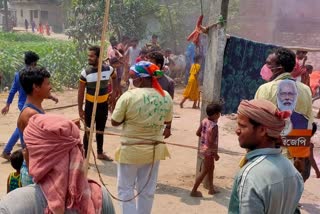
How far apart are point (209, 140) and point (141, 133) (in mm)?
1358

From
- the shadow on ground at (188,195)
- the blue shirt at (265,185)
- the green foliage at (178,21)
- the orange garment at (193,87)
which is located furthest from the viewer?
the green foliage at (178,21)

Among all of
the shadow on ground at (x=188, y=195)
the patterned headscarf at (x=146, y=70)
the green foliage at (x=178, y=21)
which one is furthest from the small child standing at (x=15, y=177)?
the green foliage at (x=178, y=21)

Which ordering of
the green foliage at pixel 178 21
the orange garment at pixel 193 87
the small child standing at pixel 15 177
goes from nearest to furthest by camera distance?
1. the small child standing at pixel 15 177
2. the orange garment at pixel 193 87
3. the green foliage at pixel 178 21

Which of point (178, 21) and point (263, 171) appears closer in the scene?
point (263, 171)

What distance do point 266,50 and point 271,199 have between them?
4.43 m

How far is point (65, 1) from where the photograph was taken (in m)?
24.9

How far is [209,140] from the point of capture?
5.54 m

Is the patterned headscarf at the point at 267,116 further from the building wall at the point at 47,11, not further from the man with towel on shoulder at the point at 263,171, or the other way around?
the building wall at the point at 47,11

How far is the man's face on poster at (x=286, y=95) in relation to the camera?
4228 millimetres

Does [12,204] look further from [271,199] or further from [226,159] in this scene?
[226,159]

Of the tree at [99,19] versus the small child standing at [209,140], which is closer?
the small child standing at [209,140]

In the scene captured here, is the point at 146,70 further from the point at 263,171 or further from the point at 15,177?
the point at 263,171

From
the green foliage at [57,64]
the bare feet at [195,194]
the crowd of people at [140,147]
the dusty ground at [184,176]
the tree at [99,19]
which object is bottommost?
the dusty ground at [184,176]

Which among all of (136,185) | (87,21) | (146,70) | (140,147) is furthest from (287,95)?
(87,21)
